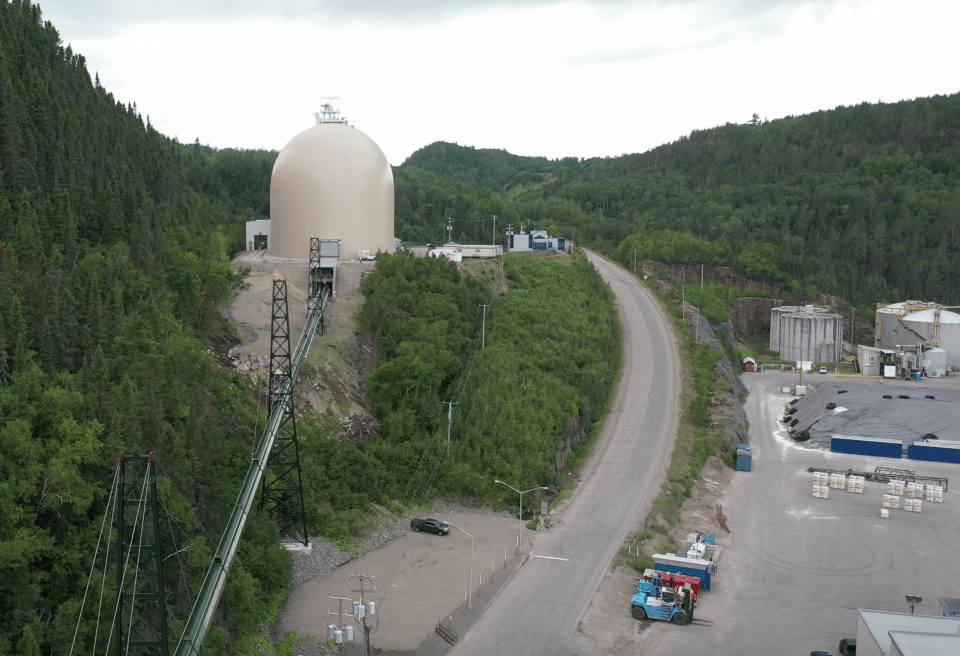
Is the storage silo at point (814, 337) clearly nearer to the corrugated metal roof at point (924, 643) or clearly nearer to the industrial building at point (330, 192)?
the industrial building at point (330, 192)

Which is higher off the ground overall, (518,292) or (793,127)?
(793,127)

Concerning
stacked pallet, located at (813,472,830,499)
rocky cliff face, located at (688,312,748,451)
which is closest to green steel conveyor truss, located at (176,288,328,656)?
rocky cliff face, located at (688,312,748,451)

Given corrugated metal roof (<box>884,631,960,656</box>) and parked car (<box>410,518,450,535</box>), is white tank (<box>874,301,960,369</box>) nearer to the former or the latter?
parked car (<box>410,518,450,535</box>)

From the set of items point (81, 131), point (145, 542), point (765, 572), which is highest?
point (81, 131)

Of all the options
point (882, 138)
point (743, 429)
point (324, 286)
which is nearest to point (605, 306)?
point (743, 429)

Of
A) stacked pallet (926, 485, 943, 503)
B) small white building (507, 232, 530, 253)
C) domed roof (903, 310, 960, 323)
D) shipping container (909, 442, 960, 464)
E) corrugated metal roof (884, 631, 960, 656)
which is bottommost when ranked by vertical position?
stacked pallet (926, 485, 943, 503)

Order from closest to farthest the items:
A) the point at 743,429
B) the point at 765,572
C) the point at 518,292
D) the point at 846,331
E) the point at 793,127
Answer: the point at 765,572, the point at 743,429, the point at 518,292, the point at 846,331, the point at 793,127

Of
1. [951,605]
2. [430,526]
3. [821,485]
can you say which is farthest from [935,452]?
[430,526]

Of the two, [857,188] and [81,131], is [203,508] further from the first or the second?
[857,188]
